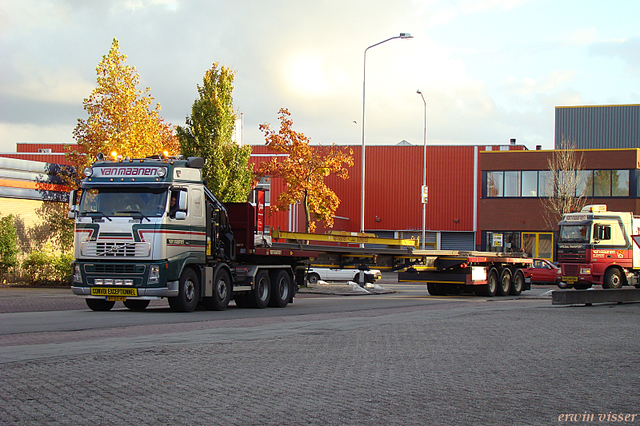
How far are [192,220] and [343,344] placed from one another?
6.90 meters

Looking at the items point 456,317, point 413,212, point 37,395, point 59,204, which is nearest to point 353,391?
point 37,395

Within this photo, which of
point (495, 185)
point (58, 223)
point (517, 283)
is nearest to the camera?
point (517, 283)

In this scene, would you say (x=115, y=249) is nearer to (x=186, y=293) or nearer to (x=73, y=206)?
(x=73, y=206)

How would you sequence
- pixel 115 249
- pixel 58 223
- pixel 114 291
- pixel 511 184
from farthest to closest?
pixel 511 184, pixel 58 223, pixel 114 291, pixel 115 249

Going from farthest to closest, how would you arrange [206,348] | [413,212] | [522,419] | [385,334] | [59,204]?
[413,212] → [59,204] → [385,334] → [206,348] → [522,419]

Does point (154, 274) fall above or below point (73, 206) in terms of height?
below

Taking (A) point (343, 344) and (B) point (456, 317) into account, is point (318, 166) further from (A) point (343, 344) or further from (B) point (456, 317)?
Answer: (A) point (343, 344)

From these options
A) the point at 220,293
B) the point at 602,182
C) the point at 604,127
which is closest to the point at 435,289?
the point at 220,293

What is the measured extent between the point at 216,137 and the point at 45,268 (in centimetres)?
872

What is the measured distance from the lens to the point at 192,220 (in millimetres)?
16656

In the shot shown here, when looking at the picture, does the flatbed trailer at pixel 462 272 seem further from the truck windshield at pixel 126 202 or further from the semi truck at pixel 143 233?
the truck windshield at pixel 126 202

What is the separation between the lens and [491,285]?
27.1 meters

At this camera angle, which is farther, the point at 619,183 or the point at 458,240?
the point at 458,240

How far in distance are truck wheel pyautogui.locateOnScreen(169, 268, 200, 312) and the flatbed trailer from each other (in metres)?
10.2
